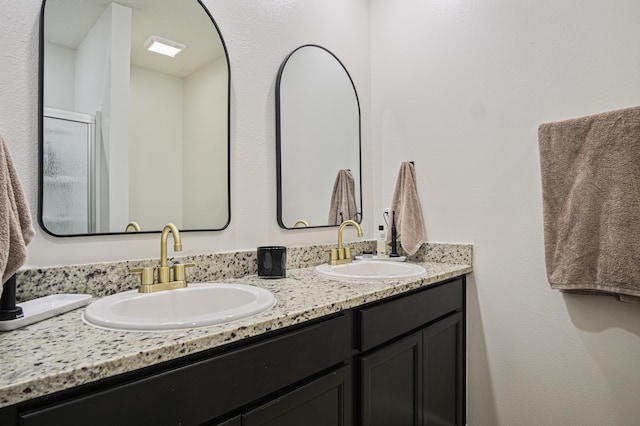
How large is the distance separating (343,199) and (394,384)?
3.04ft

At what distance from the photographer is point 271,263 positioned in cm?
128

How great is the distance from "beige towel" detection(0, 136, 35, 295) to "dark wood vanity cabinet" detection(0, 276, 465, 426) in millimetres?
342

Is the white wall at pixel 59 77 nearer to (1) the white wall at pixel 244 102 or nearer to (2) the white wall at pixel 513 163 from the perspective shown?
(1) the white wall at pixel 244 102

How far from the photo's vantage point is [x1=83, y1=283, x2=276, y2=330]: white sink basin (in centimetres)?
72

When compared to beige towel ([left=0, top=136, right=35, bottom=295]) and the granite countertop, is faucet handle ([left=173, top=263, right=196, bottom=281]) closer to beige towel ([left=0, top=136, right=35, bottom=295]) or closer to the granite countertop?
the granite countertop

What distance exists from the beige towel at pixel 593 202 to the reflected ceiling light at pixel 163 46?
1419 millimetres

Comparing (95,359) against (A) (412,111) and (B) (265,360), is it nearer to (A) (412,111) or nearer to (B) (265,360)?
(B) (265,360)

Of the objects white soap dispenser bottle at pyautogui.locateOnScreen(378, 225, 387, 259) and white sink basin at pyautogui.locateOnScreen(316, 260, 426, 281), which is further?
white soap dispenser bottle at pyautogui.locateOnScreen(378, 225, 387, 259)

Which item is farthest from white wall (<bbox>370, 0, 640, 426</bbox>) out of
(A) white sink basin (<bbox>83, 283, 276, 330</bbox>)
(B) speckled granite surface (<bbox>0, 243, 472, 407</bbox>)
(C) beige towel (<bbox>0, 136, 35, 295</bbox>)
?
(C) beige towel (<bbox>0, 136, 35, 295</bbox>)

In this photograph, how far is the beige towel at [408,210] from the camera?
1.72 meters

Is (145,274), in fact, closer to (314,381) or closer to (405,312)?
(314,381)

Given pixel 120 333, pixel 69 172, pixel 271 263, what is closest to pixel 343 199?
pixel 271 263

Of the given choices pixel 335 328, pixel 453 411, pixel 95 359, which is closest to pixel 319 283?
pixel 335 328

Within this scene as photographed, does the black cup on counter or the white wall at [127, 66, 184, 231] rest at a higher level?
the white wall at [127, 66, 184, 231]
